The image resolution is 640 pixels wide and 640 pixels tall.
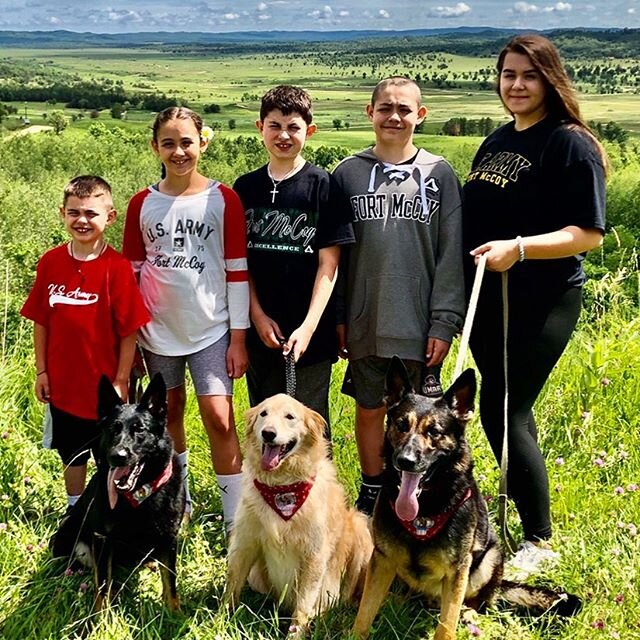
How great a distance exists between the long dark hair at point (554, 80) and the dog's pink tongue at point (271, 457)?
208cm

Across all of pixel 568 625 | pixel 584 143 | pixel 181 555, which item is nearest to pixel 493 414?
pixel 568 625

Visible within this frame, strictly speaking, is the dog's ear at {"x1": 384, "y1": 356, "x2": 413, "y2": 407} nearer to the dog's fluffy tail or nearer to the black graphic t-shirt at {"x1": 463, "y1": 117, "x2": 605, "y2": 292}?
the black graphic t-shirt at {"x1": 463, "y1": 117, "x2": 605, "y2": 292}

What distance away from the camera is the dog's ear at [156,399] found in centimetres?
310

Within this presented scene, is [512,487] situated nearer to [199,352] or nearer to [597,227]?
[597,227]

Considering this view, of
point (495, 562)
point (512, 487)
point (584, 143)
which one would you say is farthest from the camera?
point (512, 487)

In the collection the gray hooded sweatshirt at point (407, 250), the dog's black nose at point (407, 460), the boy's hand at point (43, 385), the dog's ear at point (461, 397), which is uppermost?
the gray hooded sweatshirt at point (407, 250)

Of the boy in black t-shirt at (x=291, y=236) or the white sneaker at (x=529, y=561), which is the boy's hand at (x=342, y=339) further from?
the white sneaker at (x=529, y=561)

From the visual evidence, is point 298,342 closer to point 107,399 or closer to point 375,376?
point 375,376

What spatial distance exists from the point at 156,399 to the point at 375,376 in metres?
1.30

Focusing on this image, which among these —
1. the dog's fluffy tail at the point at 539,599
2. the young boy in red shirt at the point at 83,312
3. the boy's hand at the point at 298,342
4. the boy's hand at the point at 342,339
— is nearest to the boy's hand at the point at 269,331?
the boy's hand at the point at 298,342

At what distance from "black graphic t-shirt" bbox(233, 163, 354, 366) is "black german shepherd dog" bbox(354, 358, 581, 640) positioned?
3.01ft

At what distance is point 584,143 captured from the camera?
9.97 feet

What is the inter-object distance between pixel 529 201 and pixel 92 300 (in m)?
2.25

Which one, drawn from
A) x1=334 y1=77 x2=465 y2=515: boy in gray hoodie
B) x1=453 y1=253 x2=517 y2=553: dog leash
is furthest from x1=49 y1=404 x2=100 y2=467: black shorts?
x1=453 y1=253 x2=517 y2=553: dog leash
